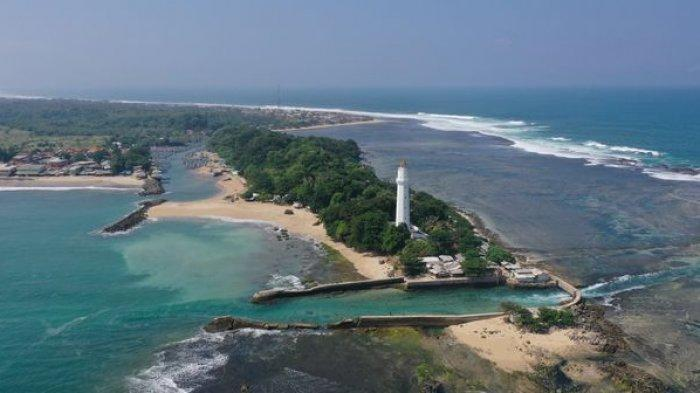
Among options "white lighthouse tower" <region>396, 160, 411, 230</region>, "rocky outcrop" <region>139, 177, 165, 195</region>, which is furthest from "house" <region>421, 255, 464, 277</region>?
"rocky outcrop" <region>139, 177, 165, 195</region>

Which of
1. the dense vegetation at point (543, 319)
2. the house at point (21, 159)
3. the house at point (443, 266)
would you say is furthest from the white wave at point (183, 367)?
the house at point (21, 159)

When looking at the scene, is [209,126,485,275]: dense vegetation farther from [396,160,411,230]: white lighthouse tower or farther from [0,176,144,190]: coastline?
[0,176,144,190]: coastline

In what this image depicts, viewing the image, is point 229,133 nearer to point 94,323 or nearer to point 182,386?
point 94,323

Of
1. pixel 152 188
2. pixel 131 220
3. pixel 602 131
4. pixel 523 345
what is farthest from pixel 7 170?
pixel 602 131

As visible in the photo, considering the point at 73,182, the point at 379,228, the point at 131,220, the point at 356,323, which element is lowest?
the point at 356,323

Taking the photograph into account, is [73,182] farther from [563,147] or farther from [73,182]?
[563,147]

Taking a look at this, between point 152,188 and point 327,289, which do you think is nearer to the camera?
point 327,289

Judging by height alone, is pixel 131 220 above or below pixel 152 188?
below
